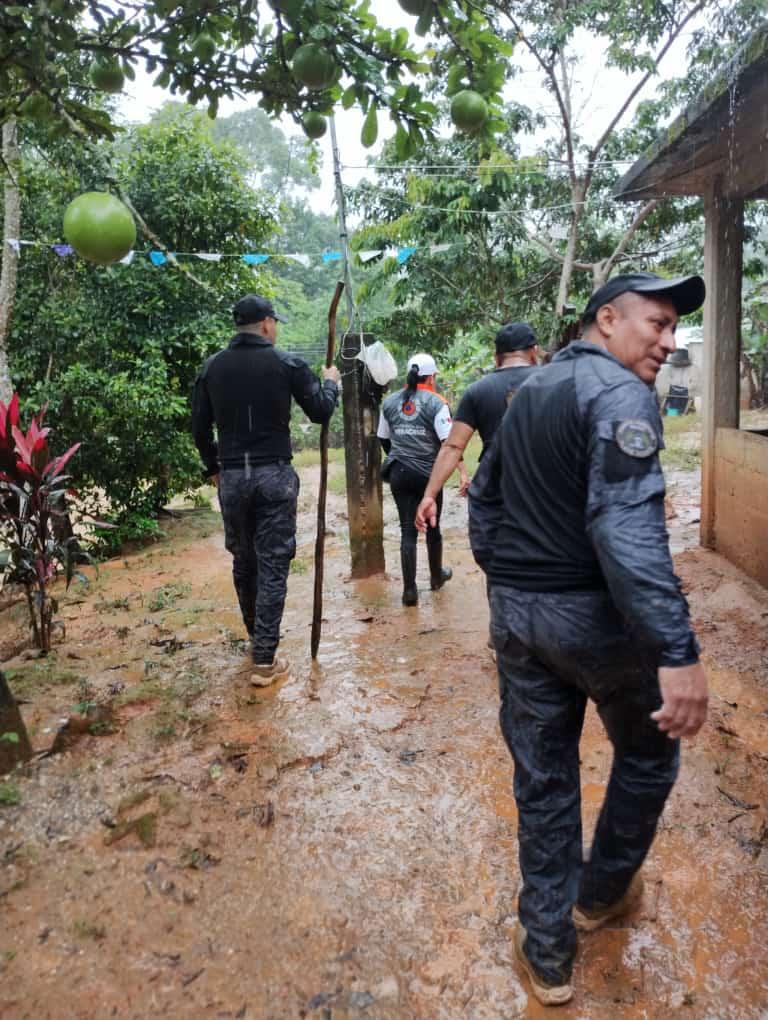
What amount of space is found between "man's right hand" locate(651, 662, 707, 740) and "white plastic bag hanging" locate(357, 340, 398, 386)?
4.55 meters

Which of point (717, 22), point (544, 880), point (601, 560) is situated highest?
point (717, 22)

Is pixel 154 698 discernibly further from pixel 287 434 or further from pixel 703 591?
pixel 703 591

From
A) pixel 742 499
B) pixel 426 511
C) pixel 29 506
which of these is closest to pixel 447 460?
pixel 426 511

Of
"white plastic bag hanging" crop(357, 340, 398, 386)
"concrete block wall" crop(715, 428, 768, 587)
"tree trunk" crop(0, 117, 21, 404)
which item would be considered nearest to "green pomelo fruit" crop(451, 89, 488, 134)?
"white plastic bag hanging" crop(357, 340, 398, 386)

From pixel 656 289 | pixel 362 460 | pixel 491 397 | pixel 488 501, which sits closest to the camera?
pixel 656 289

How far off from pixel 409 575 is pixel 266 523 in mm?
1771

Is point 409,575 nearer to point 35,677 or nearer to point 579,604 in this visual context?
point 35,677

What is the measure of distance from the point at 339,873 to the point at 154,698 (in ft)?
6.00

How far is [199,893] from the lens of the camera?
251 centimetres

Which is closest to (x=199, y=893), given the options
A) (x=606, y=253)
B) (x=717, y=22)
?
(x=717, y=22)

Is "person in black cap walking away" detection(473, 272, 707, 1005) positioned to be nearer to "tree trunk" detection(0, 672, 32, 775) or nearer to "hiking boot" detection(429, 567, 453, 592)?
"tree trunk" detection(0, 672, 32, 775)

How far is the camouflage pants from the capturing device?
4121 mm

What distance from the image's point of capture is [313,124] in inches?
108

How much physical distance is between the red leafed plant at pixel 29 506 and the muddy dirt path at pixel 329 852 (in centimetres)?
58
